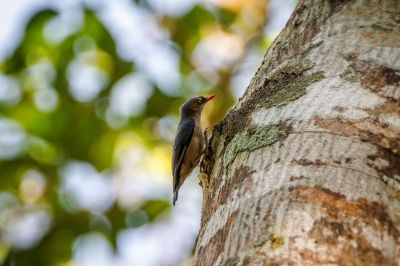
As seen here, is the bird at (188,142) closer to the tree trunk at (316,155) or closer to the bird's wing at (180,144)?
the bird's wing at (180,144)

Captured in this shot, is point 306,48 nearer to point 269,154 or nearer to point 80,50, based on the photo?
point 269,154

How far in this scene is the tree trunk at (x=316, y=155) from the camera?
5.95 ft

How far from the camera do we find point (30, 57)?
172 inches

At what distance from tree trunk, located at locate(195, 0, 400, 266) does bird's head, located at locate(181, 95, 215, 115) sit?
2.98 m

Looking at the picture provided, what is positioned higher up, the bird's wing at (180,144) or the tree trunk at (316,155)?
the bird's wing at (180,144)

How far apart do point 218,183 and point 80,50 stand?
2377mm

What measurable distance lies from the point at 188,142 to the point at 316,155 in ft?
11.3

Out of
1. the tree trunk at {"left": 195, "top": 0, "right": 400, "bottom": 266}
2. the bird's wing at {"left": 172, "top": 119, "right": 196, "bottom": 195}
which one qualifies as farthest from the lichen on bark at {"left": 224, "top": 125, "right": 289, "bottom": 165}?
the bird's wing at {"left": 172, "top": 119, "right": 196, "bottom": 195}

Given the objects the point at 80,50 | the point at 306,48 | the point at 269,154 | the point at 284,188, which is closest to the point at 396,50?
the point at 306,48

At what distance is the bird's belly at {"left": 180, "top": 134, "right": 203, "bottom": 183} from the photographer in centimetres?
529

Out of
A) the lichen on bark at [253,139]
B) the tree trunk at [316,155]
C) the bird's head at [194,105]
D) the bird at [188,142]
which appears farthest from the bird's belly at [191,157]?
the lichen on bark at [253,139]

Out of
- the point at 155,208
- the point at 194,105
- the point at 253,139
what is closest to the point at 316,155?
the point at 253,139

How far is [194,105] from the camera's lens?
6.05 metres

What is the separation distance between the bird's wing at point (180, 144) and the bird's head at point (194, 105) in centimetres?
19
